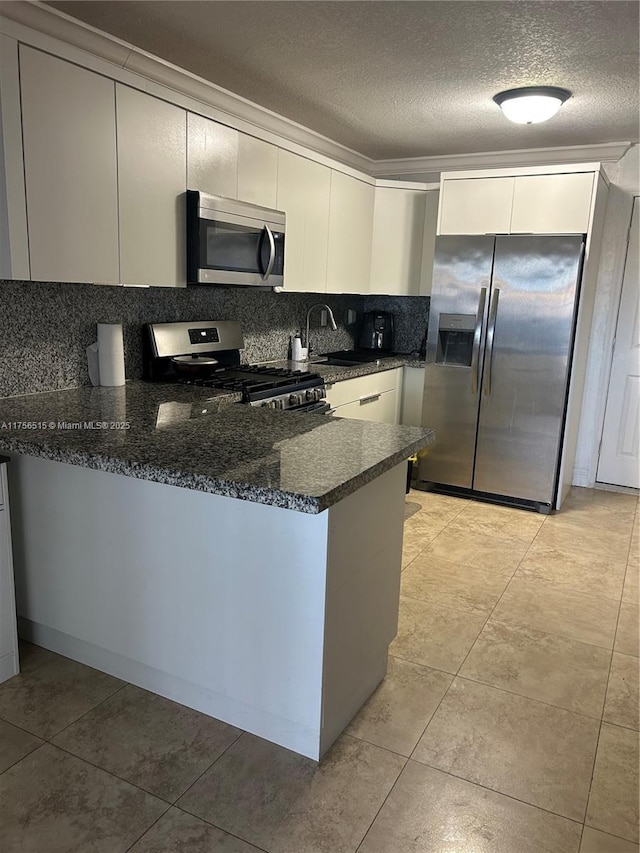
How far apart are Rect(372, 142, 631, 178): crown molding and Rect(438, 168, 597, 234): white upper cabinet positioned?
0.56 metres

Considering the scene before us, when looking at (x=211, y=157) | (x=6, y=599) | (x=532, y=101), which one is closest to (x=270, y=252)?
(x=211, y=157)

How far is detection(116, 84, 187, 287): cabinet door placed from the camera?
2.48 metres

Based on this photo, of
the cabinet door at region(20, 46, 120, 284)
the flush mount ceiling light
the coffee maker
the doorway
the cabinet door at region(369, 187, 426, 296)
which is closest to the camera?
the cabinet door at region(20, 46, 120, 284)

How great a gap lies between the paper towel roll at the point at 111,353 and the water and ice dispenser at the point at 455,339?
7.03 ft

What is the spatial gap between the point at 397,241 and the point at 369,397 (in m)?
1.19

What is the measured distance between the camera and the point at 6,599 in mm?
2100

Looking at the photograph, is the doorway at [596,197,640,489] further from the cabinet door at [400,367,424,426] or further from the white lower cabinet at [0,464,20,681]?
the white lower cabinet at [0,464,20,681]

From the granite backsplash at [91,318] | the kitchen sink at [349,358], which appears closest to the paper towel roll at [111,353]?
the granite backsplash at [91,318]

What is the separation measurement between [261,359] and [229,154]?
54.1 inches

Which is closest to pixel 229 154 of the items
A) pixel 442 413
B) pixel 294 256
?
pixel 294 256

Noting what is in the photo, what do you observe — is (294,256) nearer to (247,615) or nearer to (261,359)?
(261,359)

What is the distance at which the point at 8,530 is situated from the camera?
2084 millimetres

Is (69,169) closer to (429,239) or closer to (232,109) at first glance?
(232,109)

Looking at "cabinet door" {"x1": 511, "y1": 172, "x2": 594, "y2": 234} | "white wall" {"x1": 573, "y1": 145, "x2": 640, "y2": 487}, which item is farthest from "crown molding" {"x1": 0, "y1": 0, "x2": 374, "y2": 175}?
"white wall" {"x1": 573, "y1": 145, "x2": 640, "y2": 487}
